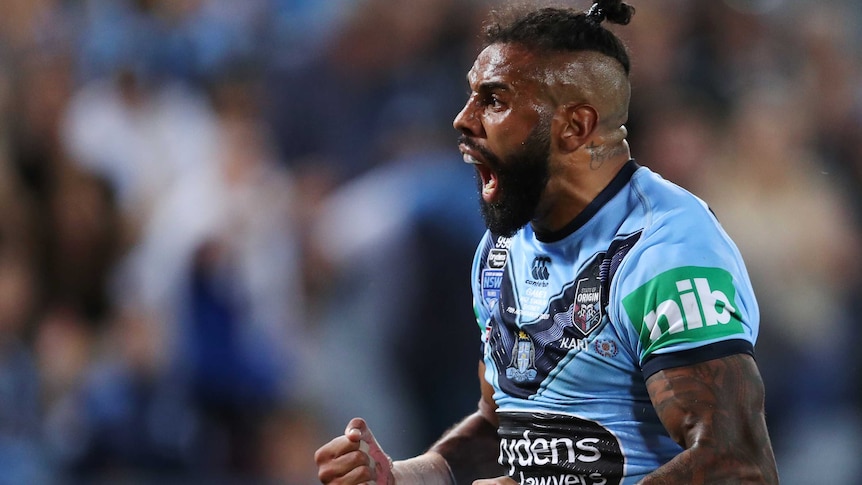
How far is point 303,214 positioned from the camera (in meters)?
6.50

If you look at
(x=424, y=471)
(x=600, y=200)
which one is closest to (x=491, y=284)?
(x=600, y=200)

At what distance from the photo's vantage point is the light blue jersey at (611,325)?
2582 millimetres

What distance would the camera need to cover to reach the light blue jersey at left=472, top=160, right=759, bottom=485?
2582 millimetres

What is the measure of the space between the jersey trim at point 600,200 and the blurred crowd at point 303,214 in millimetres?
2960

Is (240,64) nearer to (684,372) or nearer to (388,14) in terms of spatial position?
(388,14)

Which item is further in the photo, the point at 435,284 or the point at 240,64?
the point at 240,64

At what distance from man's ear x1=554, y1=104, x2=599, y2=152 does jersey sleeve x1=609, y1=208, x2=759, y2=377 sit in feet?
1.31

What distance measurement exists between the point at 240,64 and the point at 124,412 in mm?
2215

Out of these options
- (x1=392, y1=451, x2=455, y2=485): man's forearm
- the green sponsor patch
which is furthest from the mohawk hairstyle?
(x1=392, y1=451, x2=455, y2=485): man's forearm

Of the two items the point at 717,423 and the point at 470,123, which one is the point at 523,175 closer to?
the point at 470,123

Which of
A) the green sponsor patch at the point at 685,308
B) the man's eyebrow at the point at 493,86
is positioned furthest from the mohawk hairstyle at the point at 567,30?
the green sponsor patch at the point at 685,308

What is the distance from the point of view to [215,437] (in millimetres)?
6148

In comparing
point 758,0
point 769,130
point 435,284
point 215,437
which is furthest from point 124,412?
point 758,0

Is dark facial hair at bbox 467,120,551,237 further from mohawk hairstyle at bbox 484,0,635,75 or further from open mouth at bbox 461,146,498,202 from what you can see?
mohawk hairstyle at bbox 484,0,635,75
